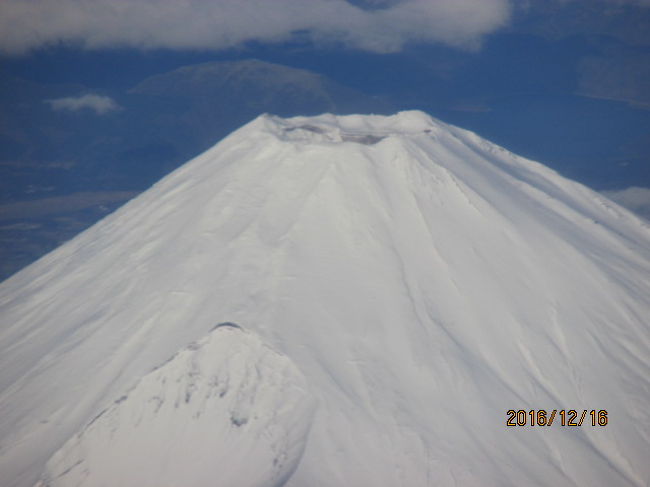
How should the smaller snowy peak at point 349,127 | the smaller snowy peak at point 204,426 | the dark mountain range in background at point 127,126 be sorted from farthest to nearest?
the dark mountain range in background at point 127,126
the smaller snowy peak at point 349,127
the smaller snowy peak at point 204,426

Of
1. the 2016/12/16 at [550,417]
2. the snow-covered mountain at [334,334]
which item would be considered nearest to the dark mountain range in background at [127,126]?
the snow-covered mountain at [334,334]

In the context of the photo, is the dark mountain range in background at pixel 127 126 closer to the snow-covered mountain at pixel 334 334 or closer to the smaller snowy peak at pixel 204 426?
the snow-covered mountain at pixel 334 334

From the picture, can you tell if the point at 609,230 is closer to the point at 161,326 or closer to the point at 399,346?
the point at 399,346

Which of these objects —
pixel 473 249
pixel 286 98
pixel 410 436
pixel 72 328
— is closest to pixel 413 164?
pixel 473 249

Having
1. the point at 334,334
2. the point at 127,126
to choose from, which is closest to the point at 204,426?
the point at 334,334

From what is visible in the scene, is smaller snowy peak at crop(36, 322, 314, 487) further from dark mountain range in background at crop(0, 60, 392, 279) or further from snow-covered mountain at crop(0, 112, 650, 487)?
dark mountain range in background at crop(0, 60, 392, 279)

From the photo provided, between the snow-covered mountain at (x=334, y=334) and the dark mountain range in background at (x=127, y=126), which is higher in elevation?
the snow-covered mountain at (x=334, y=334)
